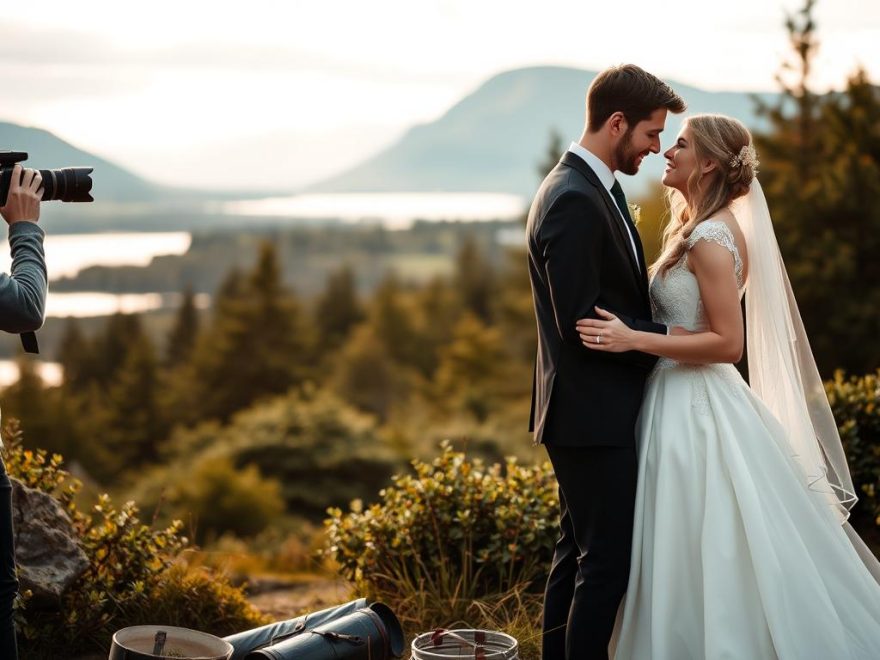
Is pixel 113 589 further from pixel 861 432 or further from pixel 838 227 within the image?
pixel 838 227

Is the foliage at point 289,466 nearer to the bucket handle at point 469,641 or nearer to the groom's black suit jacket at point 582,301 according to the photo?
the bucket handle at point 469,641

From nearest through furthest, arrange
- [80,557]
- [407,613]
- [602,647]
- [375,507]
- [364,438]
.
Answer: [602,647], [80,557], [407,613], [375,507], [364,438]

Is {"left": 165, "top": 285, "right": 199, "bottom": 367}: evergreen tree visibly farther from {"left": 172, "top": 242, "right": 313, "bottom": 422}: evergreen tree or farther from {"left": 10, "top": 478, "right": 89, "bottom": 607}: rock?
{"left": 10, "top": 478, "right": 89, "bottom": 607}: rock

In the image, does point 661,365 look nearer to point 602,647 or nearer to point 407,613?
point 602,647

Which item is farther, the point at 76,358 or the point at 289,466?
the point at 76,358

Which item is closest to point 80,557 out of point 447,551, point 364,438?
point 447,551

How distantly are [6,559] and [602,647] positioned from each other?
2.07 metres

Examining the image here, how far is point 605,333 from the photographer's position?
367 cm

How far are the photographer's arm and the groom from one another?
169 centimetres

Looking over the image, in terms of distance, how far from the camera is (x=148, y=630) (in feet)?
13.3

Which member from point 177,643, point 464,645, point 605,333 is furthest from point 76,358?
point 605,333

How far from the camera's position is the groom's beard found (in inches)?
153

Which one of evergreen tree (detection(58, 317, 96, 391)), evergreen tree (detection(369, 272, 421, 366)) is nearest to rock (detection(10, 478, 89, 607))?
evergreen tree (detection(58, 317, 96, 391))

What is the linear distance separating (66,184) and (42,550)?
76.4 inches
